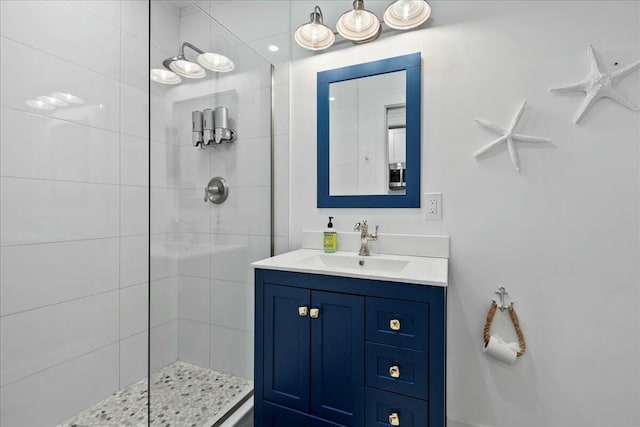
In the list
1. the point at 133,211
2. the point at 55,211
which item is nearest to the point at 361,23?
the point at 133,211

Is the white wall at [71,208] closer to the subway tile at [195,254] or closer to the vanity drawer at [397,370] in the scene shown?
the subway tile at [195,254]

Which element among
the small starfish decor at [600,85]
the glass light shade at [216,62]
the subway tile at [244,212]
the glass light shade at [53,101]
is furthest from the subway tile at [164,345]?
the small starfish decor at [600,85]

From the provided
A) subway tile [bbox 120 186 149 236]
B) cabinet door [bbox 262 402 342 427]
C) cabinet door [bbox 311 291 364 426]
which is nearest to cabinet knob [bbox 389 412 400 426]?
cabinet door [bbox 311 291 364 426]

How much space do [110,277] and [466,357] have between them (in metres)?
1.93

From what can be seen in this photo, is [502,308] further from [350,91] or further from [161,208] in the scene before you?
[161,208]

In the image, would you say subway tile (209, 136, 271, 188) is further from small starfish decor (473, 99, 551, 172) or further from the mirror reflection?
small starfish decor (473, 99, 551, 172)

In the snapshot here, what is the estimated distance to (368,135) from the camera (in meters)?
1.65

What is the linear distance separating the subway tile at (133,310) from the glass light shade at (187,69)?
51.1 inches

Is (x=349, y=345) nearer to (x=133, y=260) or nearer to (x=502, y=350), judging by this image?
(x=502, y=350)

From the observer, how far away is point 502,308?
4.58ft

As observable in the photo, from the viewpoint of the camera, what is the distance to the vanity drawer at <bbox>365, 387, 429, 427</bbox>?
1063 mm

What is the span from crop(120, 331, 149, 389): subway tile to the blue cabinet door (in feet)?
3.10

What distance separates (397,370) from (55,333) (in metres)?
1.61

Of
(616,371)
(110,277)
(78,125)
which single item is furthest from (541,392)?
(78,125)
